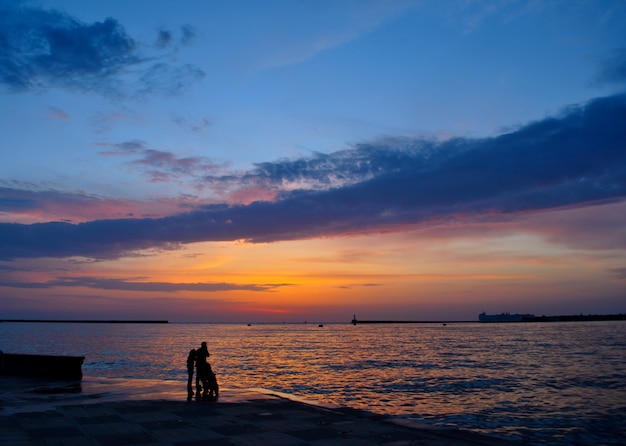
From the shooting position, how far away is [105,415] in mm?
16922

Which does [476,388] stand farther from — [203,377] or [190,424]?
[190,424]

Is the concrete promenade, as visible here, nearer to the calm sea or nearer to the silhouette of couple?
the silhouette of couple

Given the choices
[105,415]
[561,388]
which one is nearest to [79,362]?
[105,415]

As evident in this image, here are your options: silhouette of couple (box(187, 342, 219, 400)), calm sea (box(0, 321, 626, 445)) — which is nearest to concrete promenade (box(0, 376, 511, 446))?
silhouette of couple (box(187, 342, 219, 400))

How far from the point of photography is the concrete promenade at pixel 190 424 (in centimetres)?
1348

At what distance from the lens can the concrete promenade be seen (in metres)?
13.5

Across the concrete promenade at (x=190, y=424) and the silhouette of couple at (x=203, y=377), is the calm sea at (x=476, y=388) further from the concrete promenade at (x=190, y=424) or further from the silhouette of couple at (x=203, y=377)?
the concrete promenade at (x=190, y=424)

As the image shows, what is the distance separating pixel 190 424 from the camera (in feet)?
50.8

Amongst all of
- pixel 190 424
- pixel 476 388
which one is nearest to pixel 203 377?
pixel 190 424

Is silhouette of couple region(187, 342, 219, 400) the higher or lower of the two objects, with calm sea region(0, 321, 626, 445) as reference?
higher

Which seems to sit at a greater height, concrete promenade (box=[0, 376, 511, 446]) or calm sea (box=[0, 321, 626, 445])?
concrete promenade (box=[0, 376, 511, 446])

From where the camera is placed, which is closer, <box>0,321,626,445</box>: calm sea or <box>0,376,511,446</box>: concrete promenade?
<box>0,376,511,446</box>: concrete promenade

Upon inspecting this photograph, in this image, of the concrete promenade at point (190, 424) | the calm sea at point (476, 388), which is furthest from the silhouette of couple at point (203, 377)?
the calm sea at point (476, 388)

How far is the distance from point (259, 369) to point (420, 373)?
14969 mm
